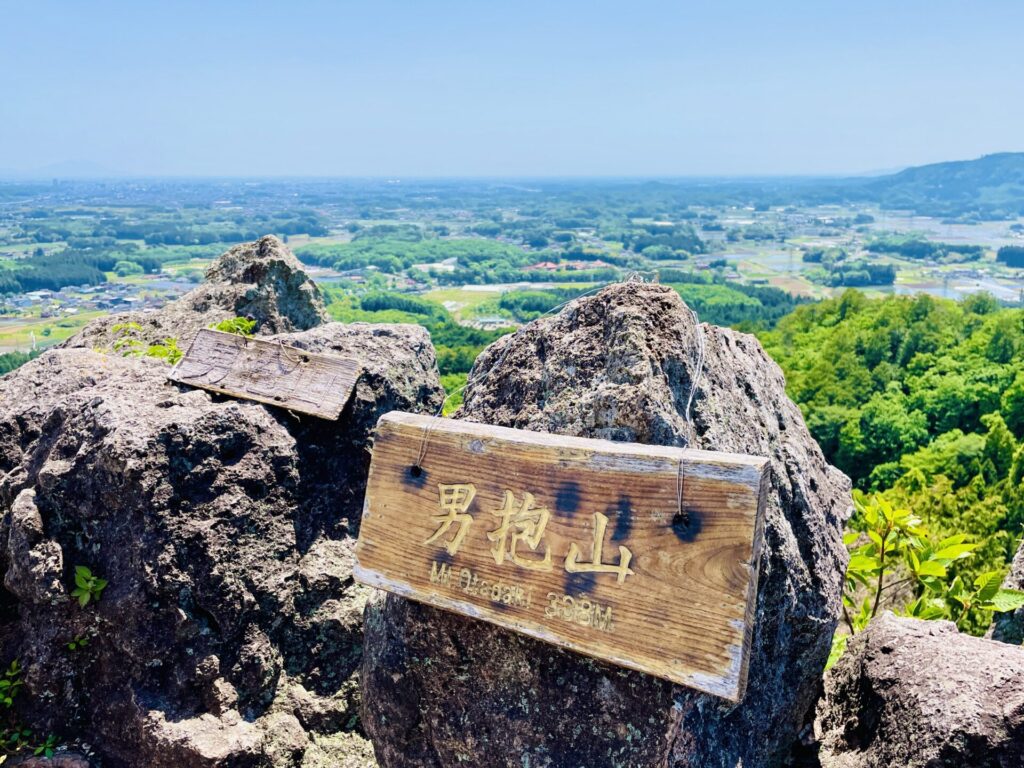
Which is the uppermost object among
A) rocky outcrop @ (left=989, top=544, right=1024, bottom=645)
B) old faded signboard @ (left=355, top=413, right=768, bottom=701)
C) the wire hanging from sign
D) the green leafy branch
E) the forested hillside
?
the wire hanging from sign

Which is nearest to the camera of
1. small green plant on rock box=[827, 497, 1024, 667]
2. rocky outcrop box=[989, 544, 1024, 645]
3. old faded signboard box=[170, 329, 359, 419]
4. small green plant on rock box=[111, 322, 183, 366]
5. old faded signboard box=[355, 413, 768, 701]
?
old faded signboard box=[355, 413, 768, 701]

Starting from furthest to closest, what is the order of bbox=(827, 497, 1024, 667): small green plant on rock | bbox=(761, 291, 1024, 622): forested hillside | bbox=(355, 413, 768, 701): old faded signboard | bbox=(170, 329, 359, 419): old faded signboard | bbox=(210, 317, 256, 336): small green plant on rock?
bbox=(761, 291, 1024, 622): forested hillside
bbox=(210, 317, 256, 336): small green plant on rock
bbox=(170, 329, 359, 419): old faded signboard
bbox=(827, 497, 1024, 667): small green plant on rock
bbox=(355, 413, 768, 701): old faded signboard

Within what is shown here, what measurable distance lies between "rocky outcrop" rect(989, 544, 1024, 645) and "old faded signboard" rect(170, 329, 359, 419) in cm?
411

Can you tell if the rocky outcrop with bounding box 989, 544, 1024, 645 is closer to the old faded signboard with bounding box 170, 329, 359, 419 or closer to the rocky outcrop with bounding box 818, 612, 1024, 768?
the rocky outcrop with bounding box 818, 612, 1024, 768

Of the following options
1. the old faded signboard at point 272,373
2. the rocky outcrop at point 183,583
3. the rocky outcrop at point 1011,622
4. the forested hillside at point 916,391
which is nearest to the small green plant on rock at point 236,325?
the old faded signboard at point 272,373

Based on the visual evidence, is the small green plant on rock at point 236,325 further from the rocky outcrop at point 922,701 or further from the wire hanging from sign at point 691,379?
the rocky outcrop at point 922,701

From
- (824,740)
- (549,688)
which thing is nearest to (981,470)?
(824,740)

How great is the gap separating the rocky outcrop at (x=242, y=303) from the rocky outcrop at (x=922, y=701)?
5.08 meters

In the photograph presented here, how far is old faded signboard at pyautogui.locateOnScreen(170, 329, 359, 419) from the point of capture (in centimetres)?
462

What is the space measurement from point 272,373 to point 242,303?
2.01 meters

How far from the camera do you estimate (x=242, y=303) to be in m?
6.45

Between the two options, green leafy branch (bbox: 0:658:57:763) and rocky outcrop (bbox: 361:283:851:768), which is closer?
rocky outcrop (bbox: 361:283:851:768)

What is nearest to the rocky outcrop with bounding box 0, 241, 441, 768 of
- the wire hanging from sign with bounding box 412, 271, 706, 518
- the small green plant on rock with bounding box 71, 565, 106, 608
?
the small green plant on rock with bounding box 71, 565, 106, 608

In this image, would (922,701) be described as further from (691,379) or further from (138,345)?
(138,345)
